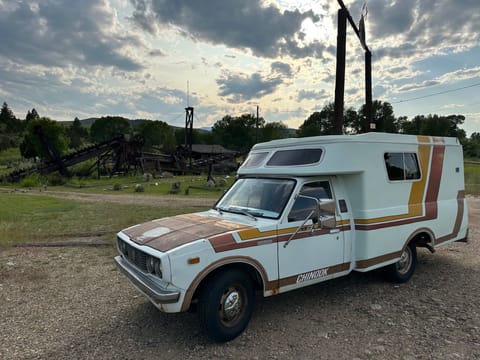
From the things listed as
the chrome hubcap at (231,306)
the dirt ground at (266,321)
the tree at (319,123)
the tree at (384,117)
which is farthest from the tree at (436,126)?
the chrome hubcap at (231,306)

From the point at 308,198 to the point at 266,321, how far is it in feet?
5.65

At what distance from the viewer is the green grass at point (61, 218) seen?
856 centimetres

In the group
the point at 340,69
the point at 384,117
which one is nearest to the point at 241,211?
the point at 340,69

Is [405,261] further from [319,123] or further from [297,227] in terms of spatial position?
[319,123]

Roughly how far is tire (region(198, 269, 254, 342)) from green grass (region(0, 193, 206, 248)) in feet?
19.0

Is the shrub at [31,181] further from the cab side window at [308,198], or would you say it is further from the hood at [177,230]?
the cab side window at [308,198]

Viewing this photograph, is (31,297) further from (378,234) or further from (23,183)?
(23,183)

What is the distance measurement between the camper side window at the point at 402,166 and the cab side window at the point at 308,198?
1.22 meters

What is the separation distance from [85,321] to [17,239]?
5.31 metres

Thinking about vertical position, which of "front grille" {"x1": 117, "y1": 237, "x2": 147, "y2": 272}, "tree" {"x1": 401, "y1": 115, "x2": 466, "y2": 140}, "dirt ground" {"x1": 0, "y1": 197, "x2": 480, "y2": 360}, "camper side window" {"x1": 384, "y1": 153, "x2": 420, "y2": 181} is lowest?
"dirt ground" {"x1": 0, "y1": 197, "x2": 480, "y2": 360}

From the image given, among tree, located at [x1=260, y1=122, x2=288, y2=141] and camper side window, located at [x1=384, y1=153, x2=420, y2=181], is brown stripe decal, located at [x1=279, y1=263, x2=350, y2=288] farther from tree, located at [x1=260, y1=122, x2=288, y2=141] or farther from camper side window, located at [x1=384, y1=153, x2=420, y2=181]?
tree, located at [x1=260, y1=122, x2=288, y2=141]

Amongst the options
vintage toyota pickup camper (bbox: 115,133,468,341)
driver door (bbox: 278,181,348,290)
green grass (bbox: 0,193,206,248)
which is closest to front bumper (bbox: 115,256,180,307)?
vintage toyota pickup camper (bbox: 115,133,468,341)

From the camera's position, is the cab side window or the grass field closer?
the cab side window

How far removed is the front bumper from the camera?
3.20 m
